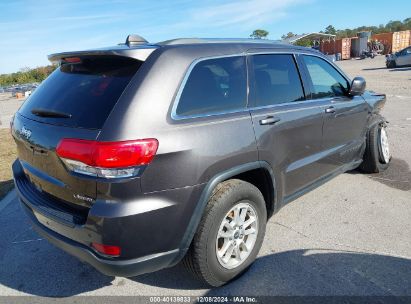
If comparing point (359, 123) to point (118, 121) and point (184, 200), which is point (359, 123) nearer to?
point (184, 200)

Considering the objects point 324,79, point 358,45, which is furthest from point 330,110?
point 358,45

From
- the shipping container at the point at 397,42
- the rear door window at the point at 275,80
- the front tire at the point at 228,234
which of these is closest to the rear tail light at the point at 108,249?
the front tire at the point at 228,234

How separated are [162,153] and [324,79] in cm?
253

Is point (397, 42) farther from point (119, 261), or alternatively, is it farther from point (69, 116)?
point (119, 261)

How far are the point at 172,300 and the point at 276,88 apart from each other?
6.59 ft

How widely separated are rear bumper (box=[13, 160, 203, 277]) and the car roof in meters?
0.98

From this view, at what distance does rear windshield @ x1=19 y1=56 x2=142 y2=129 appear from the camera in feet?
7.96

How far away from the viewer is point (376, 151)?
196 inches

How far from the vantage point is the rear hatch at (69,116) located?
239cm

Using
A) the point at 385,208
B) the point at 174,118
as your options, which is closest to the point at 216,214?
the point at 174,118

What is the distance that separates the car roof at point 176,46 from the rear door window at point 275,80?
0.42 ft

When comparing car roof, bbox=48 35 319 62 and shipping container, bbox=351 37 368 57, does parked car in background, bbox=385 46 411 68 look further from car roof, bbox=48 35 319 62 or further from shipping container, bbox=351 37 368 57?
car roof, bbox=48 35 319 62

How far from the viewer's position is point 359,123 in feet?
14.9

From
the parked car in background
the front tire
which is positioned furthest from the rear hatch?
the parked car in background
